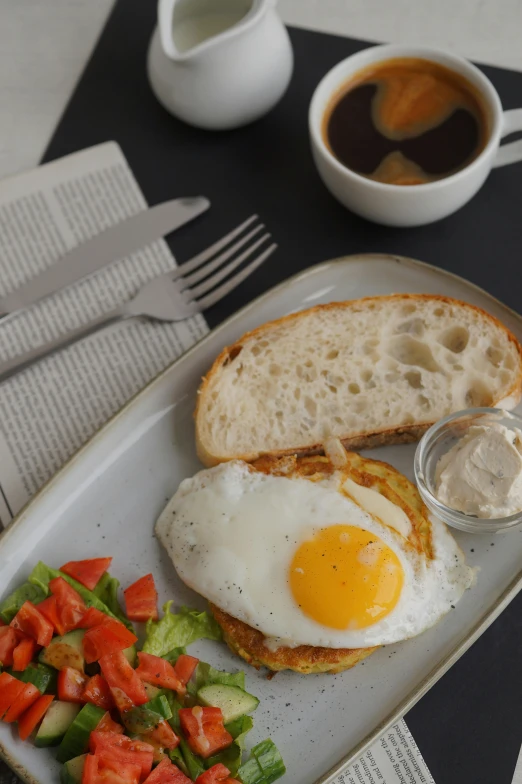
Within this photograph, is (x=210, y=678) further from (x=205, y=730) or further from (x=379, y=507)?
(x=379, y=507)

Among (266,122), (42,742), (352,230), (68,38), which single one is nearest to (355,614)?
(42,742)

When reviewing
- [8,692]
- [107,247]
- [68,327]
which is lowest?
[8,692]

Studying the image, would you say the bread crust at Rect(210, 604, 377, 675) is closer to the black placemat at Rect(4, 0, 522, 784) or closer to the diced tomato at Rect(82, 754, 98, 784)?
the diced tomato at Rect(82, 754, 98, 784)

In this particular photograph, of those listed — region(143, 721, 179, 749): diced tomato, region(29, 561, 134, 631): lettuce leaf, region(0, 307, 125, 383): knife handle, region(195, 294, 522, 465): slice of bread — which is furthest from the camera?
region(0, 307, 125, 383): knife handle

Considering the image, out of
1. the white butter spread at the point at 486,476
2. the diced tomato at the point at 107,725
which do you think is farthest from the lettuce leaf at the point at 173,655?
the white butter spread at the point at 486,476

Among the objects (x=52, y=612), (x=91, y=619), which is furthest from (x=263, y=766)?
(x=52, y=612)

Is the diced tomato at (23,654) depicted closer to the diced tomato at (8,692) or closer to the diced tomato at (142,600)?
the diced tomato at (8,692)

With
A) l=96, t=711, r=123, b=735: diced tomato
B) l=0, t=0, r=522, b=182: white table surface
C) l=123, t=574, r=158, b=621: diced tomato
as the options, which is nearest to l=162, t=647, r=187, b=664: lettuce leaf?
l=123, t=574, r=158, b=621: diced tomato
